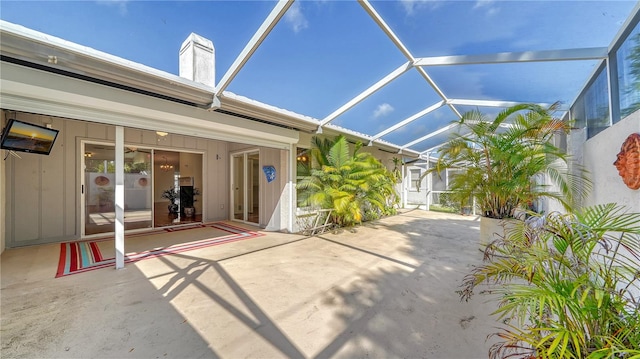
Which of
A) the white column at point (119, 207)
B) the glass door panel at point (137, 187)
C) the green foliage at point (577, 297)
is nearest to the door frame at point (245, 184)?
the glass door panel at point (137, 187)

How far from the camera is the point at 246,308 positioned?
2.46 m

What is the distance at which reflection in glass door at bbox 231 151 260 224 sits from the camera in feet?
23.5

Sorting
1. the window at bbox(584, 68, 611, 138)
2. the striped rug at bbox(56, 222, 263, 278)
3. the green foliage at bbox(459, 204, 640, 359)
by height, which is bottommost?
the striped rug at bbox(56, 222, 263, 278)

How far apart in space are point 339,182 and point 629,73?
479 cm

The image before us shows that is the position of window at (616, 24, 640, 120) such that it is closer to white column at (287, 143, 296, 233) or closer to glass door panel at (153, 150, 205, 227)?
white column at (287, 143, 296, 233)

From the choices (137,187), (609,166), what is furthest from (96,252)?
(609,166)

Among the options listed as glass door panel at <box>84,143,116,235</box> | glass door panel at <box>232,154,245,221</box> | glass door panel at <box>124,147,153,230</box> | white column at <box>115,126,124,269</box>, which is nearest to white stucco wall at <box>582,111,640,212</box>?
white column at <box>115,126,124,269</box>

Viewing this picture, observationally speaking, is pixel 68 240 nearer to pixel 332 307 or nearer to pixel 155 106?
pixel 155 106

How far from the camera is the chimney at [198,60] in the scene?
3.84 m

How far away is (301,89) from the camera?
14.7ft

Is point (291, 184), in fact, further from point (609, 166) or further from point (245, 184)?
point (609, 166)

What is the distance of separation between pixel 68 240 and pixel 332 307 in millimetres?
5957

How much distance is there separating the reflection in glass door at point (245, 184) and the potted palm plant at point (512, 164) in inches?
213

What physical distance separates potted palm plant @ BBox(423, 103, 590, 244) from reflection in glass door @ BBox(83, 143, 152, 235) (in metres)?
7.83
